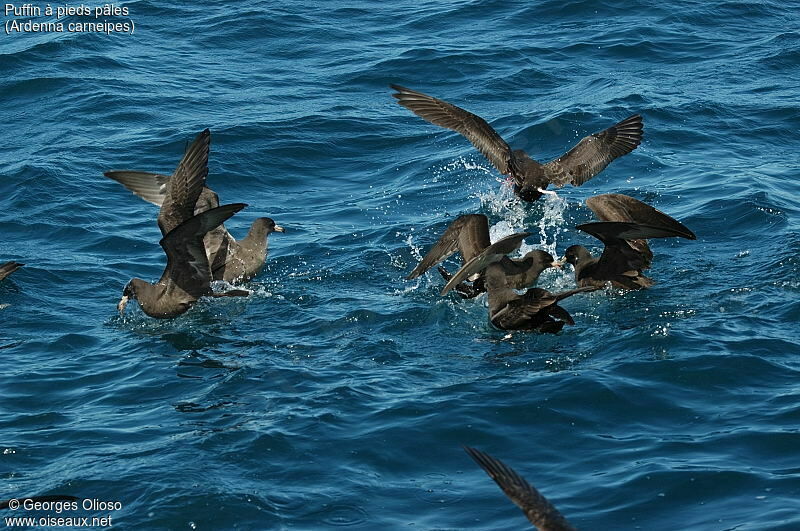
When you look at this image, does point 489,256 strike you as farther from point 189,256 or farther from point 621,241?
point 189,256

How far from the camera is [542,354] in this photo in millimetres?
9883

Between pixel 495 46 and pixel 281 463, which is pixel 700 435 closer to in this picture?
pixel 281 463

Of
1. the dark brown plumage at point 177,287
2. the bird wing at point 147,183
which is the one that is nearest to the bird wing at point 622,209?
the dark brown plumage at point 177,287

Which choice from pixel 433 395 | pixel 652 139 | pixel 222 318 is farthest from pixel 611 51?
pixel 433 395

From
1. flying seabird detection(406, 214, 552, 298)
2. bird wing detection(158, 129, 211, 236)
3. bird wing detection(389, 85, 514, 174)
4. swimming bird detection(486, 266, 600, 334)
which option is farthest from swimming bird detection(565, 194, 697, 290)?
bird wing detection(158, 129, 211, 236)

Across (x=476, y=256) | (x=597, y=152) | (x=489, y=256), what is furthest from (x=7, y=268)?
(x=597, y=152)

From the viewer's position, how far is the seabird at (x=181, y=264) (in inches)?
440

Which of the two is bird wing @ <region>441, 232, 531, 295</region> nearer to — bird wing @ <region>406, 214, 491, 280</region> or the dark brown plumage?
bird wing @ <region>406, 214, 491, 280</region>

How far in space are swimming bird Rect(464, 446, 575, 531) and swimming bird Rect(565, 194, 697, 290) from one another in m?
4.35

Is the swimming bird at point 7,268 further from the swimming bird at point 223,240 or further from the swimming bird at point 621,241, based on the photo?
the swimming bird at point 621,241

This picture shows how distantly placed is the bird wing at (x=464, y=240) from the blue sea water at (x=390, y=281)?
41 centimetres

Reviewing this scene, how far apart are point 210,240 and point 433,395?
13.5 feet

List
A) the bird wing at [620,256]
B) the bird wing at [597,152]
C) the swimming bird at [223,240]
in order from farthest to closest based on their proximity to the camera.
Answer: the bird wing at [597,152] < the swimming bird at [223,240] < the bird wing at [620,256]

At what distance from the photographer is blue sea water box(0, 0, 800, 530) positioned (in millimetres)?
8023
